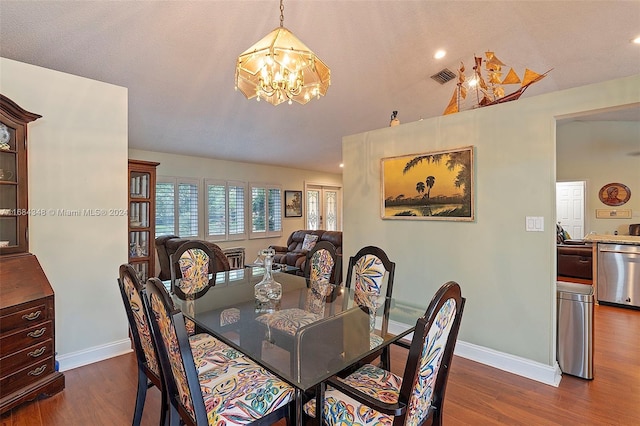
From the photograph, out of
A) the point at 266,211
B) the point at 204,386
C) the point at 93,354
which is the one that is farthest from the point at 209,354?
the point at 266,211

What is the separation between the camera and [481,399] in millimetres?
2098

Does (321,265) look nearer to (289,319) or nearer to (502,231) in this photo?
(289,319)

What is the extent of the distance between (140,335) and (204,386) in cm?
48

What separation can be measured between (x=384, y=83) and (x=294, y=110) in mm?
1438

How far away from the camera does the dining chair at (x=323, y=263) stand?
279 cm

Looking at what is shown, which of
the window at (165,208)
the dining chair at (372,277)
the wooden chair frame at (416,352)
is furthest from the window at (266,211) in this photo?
the wooden chair frame at (416,352)

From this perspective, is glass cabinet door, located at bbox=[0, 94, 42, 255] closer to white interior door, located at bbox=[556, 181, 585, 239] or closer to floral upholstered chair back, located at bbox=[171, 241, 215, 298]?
floral upholstered chair back, located at bbox=[171, 241, 215, 298]

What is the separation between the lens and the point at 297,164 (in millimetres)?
7844

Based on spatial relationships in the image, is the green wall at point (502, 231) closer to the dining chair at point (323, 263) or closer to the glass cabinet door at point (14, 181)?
the dining chair at point (323, 263)

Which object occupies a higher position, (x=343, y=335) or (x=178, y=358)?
(x=178, y=358)

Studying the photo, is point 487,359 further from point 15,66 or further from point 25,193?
point 15,66

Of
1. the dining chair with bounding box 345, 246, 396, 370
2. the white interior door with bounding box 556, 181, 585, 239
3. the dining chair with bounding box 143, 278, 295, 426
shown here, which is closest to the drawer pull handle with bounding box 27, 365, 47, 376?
the dining chair with bounding box 143, 278, 295, 426

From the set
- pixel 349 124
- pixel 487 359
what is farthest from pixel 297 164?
pixel 487 359

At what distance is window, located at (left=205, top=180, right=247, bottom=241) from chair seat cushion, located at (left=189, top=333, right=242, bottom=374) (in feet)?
16.3
